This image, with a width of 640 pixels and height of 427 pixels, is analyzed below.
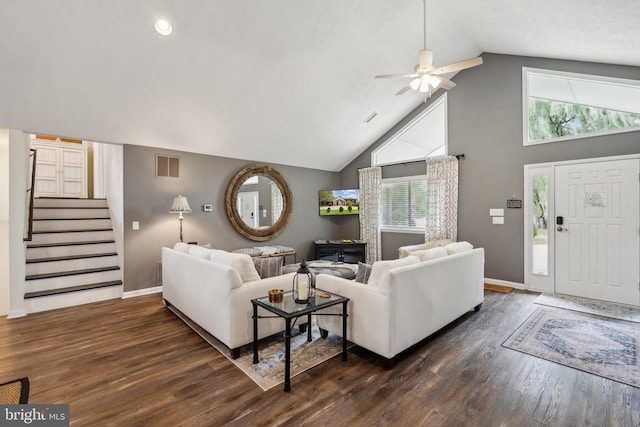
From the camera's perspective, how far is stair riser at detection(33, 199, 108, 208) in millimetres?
5625

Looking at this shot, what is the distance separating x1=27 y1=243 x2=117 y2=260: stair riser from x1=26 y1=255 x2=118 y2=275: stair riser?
0.71 ft

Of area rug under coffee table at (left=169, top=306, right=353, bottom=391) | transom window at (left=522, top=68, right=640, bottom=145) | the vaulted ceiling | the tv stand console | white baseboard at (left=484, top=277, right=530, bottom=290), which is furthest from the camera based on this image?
the tv stand console

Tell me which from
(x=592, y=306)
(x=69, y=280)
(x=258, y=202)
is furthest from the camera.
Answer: (x=258, y=202)

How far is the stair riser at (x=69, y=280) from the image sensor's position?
4133mm

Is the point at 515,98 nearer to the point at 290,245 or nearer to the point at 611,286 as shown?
the point at 611,286

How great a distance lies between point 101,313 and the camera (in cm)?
394

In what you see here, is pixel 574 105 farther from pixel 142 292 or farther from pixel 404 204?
pixel 142 292

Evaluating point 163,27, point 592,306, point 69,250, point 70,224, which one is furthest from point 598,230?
point 70,224

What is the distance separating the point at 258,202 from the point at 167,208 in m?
1.83

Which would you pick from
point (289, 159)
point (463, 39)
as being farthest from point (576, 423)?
point (289, 159)

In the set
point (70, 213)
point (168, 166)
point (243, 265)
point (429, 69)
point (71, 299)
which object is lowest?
point (71, 299)

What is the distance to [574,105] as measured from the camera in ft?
15.0

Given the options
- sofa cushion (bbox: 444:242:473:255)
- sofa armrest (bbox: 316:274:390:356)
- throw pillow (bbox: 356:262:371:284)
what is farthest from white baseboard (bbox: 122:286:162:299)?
sofa cushion (bbox: 444:242:473:255)

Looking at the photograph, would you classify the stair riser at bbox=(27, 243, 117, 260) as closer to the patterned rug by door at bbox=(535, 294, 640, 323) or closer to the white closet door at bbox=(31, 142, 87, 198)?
the white closet door at bbox=(31, 142, 87, 198)
